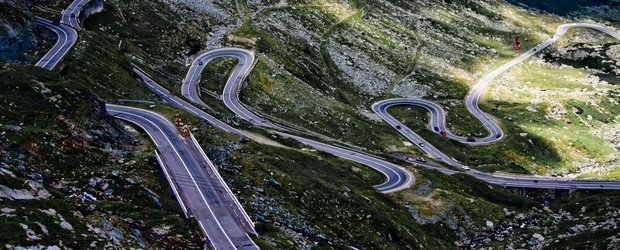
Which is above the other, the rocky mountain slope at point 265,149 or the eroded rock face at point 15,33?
the eroded rock face at point 15,33

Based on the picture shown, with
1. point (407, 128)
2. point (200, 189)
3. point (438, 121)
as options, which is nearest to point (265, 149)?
point (200, 189)

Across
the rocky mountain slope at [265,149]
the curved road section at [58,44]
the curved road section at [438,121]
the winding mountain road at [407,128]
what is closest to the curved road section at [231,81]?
the winding mountain road at [407,128]

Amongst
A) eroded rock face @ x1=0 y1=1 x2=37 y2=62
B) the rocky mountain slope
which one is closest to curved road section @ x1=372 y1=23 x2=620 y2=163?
the rocky mountain slope

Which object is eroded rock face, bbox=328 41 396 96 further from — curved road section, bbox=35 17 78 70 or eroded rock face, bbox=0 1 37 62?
eroded rock face, bbox=0 1 37 62

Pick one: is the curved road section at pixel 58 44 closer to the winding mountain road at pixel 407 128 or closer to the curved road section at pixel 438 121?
the winding mountain road at pixel 407 128

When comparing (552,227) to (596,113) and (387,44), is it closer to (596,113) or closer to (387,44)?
(596,113)

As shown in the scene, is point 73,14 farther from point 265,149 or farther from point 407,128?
point 407,128

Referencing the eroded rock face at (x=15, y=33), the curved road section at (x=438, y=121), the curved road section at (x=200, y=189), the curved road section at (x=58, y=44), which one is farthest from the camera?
the curved road section at (x=438, y=121)
